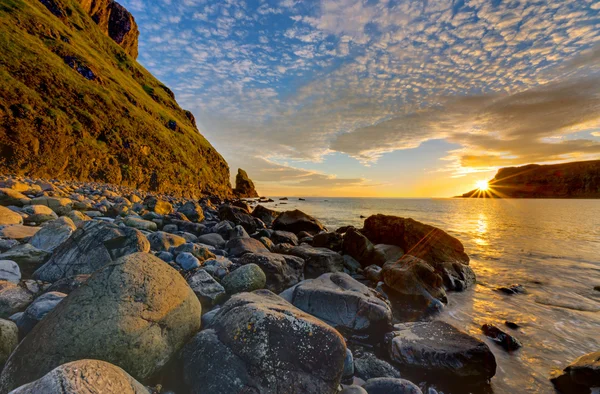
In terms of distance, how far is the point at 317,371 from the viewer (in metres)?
2.96

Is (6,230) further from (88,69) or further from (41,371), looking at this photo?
(88,69)

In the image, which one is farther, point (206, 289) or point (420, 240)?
point (420, 240)

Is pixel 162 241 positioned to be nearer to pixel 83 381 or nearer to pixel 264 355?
pixel 264 355

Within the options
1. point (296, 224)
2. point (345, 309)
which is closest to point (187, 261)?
point (345, 309)

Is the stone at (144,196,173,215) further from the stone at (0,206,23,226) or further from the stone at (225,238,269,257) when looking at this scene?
the stone at (225,238,269,257)

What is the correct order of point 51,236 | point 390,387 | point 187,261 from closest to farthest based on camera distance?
point 390,387, point 51,236, point 187,261

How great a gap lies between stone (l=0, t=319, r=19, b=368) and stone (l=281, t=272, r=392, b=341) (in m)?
4.14

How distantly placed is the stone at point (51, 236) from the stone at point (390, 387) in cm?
630

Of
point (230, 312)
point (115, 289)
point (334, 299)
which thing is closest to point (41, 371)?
point (115, 289)

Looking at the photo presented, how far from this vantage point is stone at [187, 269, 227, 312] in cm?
493

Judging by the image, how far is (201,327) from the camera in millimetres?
3652

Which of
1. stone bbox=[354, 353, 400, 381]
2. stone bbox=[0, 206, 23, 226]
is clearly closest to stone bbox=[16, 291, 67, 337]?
stone bbox=[354, 353, 400, 381]

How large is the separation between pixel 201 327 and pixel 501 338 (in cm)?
664

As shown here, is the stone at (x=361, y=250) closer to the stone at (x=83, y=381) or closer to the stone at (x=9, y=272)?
the stone at (x=83, y=381)
